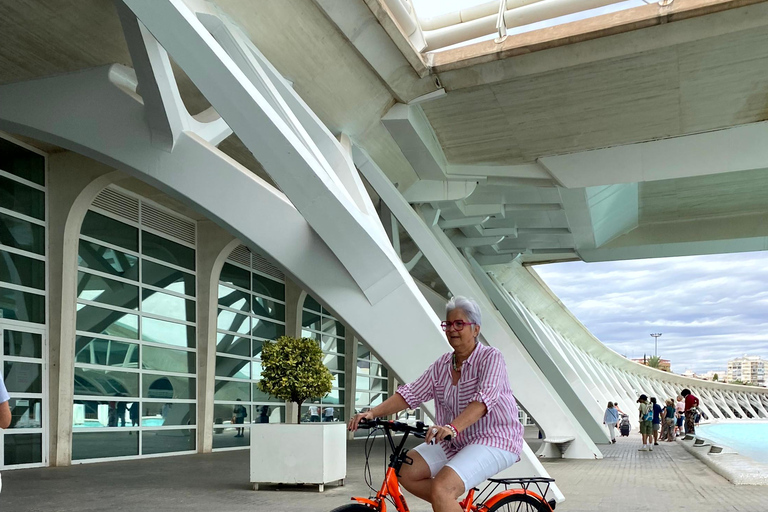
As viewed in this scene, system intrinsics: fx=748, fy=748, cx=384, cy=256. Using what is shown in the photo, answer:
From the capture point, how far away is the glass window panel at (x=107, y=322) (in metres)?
14.4

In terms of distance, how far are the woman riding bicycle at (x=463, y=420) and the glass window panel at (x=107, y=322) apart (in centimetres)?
1204

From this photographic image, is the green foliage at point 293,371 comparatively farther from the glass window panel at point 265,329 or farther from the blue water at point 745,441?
the blue water at point 745,441

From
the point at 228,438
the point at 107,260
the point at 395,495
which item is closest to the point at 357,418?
the point at 395,495

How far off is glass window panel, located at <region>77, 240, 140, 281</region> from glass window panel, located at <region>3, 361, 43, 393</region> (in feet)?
7.25

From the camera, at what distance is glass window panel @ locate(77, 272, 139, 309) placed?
14.4 meters

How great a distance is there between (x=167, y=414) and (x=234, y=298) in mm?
4218

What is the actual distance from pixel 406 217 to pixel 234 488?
6728 mm

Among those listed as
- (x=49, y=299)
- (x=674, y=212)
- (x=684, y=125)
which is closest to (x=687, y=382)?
(x=674, y=212)

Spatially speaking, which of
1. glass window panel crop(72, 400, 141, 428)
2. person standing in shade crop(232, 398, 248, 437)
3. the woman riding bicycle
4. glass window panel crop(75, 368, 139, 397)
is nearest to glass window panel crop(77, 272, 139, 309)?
glass window panel crop(75, 368, 139, 397)

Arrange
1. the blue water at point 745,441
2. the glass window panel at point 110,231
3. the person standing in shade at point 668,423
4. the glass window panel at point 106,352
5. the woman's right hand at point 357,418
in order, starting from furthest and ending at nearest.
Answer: the person standing in shade at point 668,423, the blue water at point 745,441, the glass window panel at point 110,231, the glass window panel at point 106,352, the woman's right hand at point 357,418

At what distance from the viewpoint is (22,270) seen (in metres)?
13.2

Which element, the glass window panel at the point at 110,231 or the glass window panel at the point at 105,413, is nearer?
the glass window panel at the point at 105,413

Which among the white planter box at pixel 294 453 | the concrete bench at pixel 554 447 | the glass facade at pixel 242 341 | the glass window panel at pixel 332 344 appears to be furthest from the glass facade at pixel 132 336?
the concrete bench at pixel 554 447

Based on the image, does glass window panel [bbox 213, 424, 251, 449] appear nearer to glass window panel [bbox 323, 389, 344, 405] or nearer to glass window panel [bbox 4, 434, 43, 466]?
glass window panel [bbox 323, 389, 344, 405]
